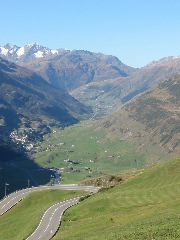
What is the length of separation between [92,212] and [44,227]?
14.0 meters

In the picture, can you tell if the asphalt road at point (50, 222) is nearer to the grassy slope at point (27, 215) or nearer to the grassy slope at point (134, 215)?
the grassy slope at point (27, 215)

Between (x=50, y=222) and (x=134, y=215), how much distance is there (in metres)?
25.8

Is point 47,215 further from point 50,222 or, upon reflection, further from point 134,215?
point 134,215

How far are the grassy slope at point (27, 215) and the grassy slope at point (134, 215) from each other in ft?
31.4

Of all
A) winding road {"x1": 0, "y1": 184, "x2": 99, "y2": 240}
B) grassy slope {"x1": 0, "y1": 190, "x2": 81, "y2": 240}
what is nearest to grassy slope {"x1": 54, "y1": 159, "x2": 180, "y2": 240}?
winding road {"x1": 0, "y1": 184, "x2": 99, "y2": 240}

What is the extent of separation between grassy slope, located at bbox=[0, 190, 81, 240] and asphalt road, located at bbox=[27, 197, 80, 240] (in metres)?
1.67

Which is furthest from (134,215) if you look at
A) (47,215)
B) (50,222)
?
(47,215)

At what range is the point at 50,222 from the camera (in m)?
119

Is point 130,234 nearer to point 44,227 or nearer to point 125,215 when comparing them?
point 125,215

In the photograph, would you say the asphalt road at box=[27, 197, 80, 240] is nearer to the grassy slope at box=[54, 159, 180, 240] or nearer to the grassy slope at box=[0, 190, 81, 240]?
the grassy slope at box=[0, 190, 81, 240]

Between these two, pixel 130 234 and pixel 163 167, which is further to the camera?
pixel 163 167

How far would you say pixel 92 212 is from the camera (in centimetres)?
12125

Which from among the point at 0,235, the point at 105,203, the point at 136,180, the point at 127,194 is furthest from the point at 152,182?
the point at 0,235

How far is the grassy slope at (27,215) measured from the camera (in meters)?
118
